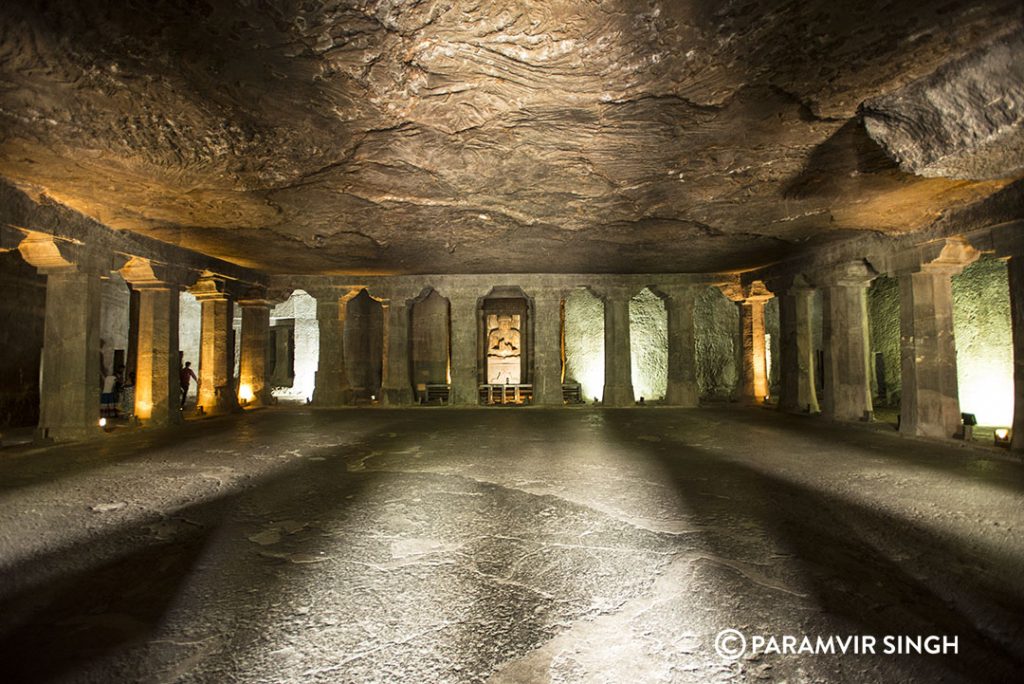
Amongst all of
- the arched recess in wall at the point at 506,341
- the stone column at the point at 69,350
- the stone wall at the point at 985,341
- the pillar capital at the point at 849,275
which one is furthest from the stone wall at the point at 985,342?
the stone column at the point at 69,350

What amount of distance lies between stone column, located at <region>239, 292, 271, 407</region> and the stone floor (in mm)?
6817

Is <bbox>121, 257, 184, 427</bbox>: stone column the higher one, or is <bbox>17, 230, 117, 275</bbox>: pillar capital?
<bbox>17, 230, 117, 275</bbox>: pillar capital

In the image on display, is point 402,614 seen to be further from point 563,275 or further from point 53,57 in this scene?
point 563,275

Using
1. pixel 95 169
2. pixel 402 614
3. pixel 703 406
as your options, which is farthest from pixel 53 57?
pixel 703 406

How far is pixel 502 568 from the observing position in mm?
2824

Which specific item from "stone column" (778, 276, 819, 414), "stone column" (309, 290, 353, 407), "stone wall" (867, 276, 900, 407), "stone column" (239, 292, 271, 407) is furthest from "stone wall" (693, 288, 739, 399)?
"stone column" (239, 292, 271, 407)

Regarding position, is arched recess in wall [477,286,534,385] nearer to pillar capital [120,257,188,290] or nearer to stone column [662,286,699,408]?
stone column [662,286,699,408]

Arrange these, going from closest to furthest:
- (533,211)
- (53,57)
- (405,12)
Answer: (405,12) → (53,57) → (533,211)

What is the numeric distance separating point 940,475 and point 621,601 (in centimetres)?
469

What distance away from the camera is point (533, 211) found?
23.3 feet

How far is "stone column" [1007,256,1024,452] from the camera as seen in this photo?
6.11 meters

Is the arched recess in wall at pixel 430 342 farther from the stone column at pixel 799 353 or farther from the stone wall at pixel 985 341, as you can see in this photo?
the stone wall at pixel 985 341

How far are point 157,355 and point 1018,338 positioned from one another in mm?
13608

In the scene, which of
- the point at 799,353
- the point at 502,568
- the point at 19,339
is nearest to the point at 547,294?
the point at 799,353
